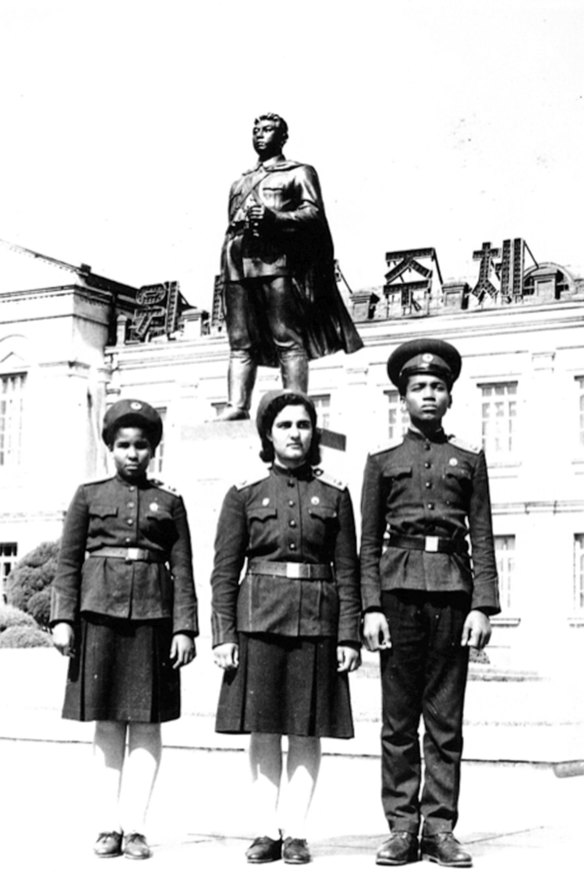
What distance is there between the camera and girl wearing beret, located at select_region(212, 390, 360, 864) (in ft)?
17.8

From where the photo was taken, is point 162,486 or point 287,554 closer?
point 287,554

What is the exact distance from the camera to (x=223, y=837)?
5.92m

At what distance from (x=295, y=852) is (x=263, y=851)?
118mm

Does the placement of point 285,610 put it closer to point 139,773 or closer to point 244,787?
point 139,773

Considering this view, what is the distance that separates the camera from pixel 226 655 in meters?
5.46

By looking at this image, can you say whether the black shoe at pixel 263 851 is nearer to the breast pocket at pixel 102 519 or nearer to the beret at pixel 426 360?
the breast pocket at pixel 102 519

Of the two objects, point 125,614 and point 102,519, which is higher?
point 102,519

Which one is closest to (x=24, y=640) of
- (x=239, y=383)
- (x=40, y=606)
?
(x=239, y=383)

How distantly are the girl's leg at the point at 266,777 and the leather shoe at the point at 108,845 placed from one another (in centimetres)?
52

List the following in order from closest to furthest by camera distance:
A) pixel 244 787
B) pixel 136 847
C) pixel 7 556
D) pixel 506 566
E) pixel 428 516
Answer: pixel 136 847 < pixel 428 516 < pixel 244 787 < pixel 506 566 < pixel 7 556

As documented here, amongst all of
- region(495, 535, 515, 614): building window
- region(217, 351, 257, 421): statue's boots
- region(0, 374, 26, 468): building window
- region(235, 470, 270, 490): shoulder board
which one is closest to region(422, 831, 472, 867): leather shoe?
region(235, 470, 270, 490): shoulder board

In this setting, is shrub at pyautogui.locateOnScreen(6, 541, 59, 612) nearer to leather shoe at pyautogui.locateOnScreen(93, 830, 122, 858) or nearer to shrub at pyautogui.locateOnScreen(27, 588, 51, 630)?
shrub at pyautogui.locateOnScreen(27, 588, 51, 630)

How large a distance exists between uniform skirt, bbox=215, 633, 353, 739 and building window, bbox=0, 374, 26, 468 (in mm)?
30054

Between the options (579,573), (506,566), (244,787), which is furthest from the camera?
(506,566)
